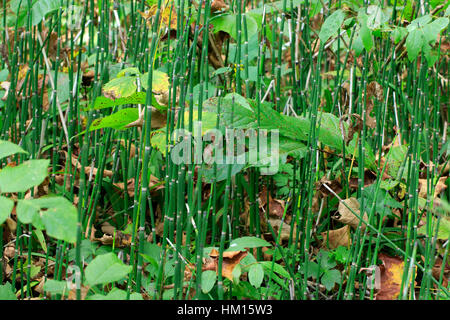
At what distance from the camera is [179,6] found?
1091mm

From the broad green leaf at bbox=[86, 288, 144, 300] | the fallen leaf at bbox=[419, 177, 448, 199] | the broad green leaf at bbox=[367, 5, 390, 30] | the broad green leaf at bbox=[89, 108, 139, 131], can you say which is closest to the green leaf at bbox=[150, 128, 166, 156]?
the broad green leaf at bbox=[89, 108, 139, 131]

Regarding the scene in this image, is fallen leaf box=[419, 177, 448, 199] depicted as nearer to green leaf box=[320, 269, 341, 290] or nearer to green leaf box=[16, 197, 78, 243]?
green leaf box=[320, 269, 341, 290]

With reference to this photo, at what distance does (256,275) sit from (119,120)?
49 cm

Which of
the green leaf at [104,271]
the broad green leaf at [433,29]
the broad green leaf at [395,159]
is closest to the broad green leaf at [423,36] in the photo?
the broad green leaf at [433,29]

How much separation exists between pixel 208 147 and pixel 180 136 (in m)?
0.12

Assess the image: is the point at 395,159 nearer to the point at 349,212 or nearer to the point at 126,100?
the point at 349,212

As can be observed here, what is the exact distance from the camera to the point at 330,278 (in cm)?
118

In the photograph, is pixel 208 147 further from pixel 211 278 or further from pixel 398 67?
pixel 398 67

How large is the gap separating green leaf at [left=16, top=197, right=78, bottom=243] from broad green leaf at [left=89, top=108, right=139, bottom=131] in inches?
17.2

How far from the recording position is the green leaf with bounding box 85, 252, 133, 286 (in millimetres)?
785

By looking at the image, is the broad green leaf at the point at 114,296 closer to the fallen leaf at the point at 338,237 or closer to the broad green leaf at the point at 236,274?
the broad green leaf at the point at 236,274

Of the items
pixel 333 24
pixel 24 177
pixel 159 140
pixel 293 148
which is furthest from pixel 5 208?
pixel 333 24

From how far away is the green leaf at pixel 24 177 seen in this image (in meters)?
0.74
